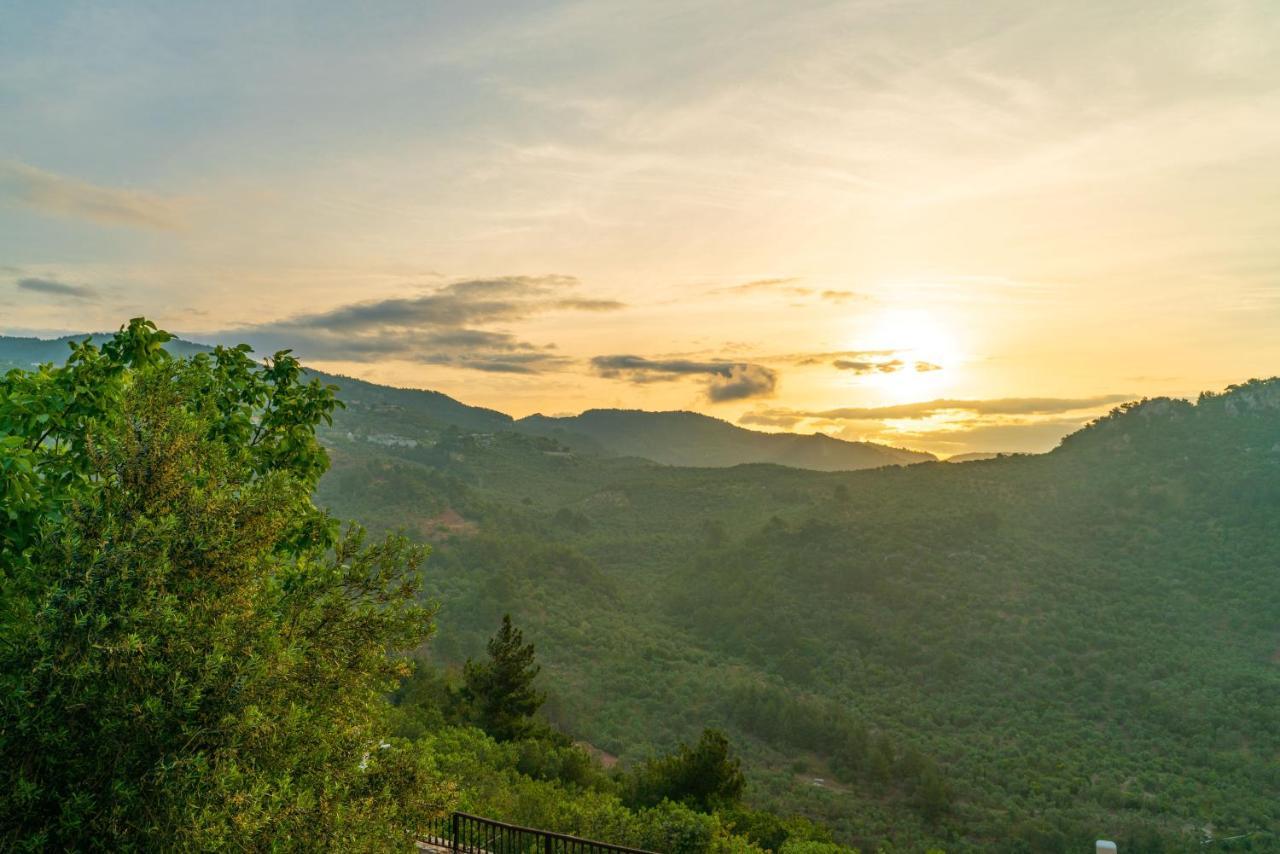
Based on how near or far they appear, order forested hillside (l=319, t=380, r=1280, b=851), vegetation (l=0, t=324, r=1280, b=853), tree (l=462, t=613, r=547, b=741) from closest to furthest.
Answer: vegetation (l=0, t=324, r=1280, b=853), tree (l=462, t=613, r=547, b=741), forested hillside (l=319, t=380, r=1280, b=851)

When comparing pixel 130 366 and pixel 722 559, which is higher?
pixel 130 366

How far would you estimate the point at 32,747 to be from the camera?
5539 mm

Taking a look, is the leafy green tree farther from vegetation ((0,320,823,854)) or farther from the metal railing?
vegetation ((0,320,823,854))

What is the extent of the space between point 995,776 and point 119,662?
5124cm

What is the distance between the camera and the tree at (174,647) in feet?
18.0

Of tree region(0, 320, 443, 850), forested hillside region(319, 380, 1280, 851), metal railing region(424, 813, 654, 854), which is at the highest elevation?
tree region(0, 320, 443, 850)

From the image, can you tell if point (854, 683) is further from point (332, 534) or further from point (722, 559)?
point (332, 534)

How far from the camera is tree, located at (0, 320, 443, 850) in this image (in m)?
5.48

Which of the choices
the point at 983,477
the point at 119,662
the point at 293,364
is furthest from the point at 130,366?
the point at 983,477

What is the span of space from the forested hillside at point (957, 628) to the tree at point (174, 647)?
4094 centimetres

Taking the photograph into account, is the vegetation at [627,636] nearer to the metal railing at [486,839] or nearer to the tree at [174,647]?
A: the tree at [174,647]

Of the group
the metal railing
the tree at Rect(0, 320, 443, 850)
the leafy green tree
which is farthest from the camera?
the leafy green tree

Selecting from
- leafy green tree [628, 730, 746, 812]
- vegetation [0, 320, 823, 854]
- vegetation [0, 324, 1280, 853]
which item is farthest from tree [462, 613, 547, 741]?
vegetation [0, 320, 823, 854]

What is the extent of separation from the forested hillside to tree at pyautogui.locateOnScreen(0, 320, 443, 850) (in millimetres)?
40944
